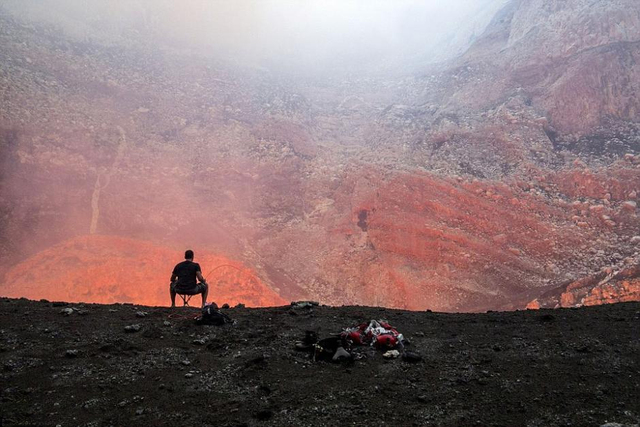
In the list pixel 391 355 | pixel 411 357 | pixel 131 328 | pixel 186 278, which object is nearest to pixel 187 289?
pixel 186 278

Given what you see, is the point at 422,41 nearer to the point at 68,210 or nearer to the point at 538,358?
the point at 68,210

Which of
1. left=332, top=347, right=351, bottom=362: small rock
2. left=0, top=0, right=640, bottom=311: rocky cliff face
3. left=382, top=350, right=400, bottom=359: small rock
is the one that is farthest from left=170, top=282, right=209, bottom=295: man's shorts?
left=0, top=0, right=640, bottom=311: rocky cliff face

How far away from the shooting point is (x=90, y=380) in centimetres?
490

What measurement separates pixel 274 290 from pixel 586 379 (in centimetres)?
1361

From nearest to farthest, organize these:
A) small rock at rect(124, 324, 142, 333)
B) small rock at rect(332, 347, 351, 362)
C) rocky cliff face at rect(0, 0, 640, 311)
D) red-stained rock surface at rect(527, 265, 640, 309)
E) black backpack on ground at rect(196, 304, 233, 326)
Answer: small rock at rect(332, 347, 351, 362)
small rock at rect(124, 324, 142, 333)
black backpack on ground at rect(196, 304, 233, 326)
red-stained rock surface at rect(527, 265, 640, 309)
rocky cliff face at rect(0, 0, 640, 311)

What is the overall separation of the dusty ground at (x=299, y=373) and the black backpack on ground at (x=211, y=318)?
19 centimetres

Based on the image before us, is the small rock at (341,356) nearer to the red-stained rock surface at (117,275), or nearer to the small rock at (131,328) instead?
the small rock at (131,328)

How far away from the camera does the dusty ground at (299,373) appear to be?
428 centimetres

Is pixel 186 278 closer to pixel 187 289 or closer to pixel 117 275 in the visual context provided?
pixel 187 289

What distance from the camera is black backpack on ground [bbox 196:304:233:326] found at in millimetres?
6984

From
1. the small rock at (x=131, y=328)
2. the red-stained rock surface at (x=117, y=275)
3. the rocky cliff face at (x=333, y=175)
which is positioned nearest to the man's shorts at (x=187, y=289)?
the small rock at (x=131, y=328)

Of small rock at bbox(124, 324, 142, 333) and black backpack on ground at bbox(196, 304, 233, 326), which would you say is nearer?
small rock at bbox(124, 324, 142, 333)

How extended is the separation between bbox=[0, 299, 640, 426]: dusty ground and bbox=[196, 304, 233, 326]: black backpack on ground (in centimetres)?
19

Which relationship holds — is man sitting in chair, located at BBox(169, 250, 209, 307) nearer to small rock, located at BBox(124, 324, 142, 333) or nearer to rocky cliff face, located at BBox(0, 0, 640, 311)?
small rock, located at BBox(124, 324, 142, 333)
